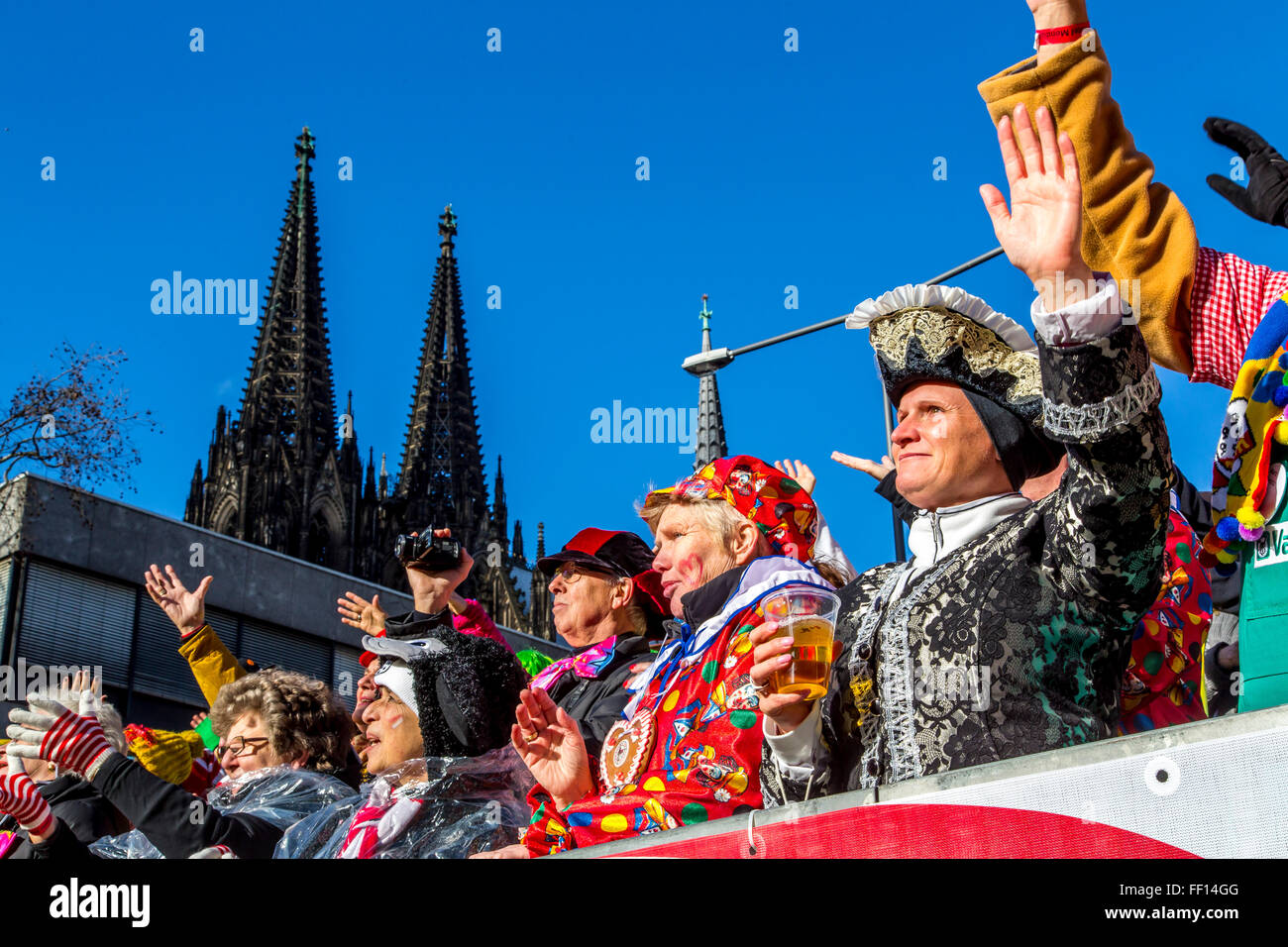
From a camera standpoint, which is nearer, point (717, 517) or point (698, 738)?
point (698, 738)

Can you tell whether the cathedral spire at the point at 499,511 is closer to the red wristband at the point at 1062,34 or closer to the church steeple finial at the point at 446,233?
the church steeple finial at the point at 446,233

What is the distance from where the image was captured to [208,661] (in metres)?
6.61

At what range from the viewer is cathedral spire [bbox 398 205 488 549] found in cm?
8138

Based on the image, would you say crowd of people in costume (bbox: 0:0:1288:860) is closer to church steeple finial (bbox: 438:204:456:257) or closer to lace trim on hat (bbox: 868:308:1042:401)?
lace trim on hat (bbox: 868:308:1042:401)

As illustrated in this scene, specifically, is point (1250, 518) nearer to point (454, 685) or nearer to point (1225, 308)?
point (1225, 308)

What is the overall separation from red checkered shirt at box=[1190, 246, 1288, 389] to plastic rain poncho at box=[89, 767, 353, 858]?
10.4ft

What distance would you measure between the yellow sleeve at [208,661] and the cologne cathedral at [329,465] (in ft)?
184

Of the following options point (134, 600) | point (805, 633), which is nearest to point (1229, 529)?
point (805, 633)

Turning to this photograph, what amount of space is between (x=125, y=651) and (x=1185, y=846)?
1984 centimetres

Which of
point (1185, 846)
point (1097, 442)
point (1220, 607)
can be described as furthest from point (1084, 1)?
point (1185, 846)

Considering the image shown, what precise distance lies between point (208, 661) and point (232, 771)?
5.46ft

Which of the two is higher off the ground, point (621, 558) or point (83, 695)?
point (621, 558)

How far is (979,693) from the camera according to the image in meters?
2.61
